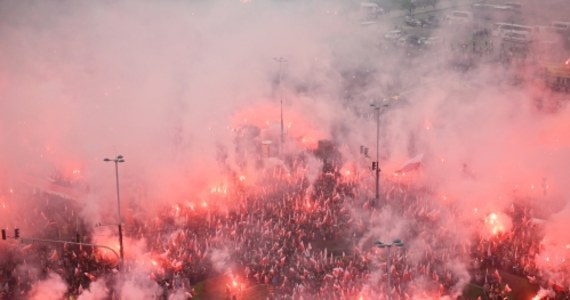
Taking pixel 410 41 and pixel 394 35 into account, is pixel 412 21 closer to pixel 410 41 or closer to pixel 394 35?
pixel 394 35

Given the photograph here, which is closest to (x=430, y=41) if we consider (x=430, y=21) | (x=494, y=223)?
(x=430, y=21)

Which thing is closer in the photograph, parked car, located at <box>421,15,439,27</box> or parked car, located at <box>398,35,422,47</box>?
parked car, located at <box>398,35,422,47</box>

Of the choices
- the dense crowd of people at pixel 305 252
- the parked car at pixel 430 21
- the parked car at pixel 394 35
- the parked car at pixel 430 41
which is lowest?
the dense crowd of people at pixel 305 252

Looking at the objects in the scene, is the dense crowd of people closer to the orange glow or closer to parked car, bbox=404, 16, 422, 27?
the orange glow

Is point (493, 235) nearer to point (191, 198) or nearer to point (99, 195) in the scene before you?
point (191, 198)

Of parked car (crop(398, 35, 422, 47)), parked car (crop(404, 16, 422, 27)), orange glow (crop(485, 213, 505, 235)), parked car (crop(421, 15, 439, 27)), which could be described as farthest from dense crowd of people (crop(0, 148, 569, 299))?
parked car (crop(404, 16, 422, 27))

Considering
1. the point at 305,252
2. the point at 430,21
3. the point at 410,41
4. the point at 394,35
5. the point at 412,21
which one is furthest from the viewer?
the point at 412,21

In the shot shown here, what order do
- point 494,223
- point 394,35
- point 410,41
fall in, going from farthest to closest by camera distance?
point 394,35 → point 410,41 → point 494,223

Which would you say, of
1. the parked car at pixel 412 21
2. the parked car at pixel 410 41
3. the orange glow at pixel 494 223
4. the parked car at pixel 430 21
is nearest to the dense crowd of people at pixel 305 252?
the orange glow at pixel 494 223

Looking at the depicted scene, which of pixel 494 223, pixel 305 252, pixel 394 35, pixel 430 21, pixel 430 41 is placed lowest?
pixel 305 252

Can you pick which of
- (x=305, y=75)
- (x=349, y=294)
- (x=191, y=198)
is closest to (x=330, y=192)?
(x=191, y=198)

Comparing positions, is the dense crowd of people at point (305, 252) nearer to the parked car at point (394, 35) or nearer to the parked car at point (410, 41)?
the parked car at point (410, 41)
